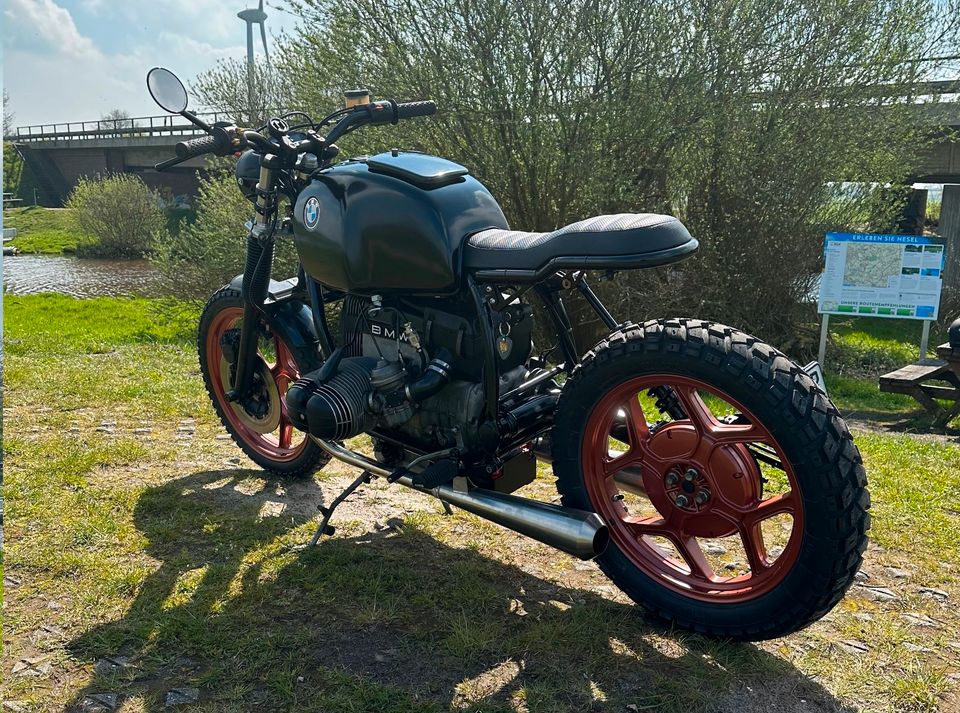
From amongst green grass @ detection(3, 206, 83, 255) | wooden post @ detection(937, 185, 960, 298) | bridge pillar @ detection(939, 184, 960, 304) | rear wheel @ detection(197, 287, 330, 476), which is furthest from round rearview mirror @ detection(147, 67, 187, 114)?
green grass @ detection(3, 206, 83, 255)

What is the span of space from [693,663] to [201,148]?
270 centimetres

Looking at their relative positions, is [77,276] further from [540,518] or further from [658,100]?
[540,518]

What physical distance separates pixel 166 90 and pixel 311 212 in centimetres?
87

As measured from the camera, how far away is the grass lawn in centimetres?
249

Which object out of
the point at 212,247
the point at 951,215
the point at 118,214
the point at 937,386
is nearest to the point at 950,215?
the point at 951,215

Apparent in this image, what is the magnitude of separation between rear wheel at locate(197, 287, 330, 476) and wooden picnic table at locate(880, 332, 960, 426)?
5.24 metres

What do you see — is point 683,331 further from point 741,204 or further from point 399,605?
point 741,204

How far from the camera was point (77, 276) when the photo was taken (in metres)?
22.4

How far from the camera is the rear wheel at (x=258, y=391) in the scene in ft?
13.4

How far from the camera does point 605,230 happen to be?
2568mm

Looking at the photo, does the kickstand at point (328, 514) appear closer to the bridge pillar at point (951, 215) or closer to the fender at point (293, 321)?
the fender at point (293, 321)

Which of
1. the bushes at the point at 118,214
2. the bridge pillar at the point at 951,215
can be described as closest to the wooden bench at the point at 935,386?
the bridge pillar at the point at 951,215

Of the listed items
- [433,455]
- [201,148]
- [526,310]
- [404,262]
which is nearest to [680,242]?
[526,310]

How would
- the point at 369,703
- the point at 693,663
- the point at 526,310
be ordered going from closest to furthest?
1. the point at 369,703
2. the point at 693,663
3. the point at 526,310
